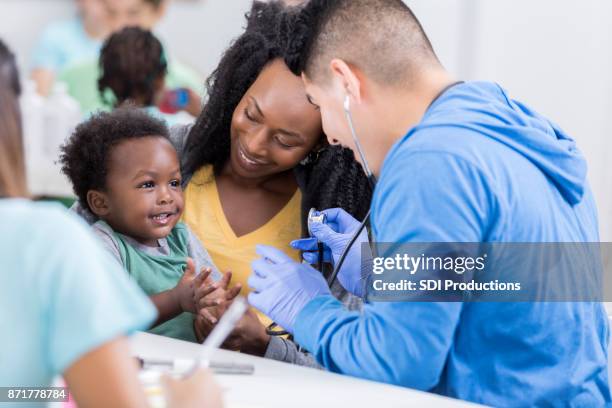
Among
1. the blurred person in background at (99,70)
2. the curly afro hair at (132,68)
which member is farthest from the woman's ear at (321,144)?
the blurred person in background at (99,70)

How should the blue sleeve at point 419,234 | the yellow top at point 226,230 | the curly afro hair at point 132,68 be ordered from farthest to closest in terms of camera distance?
the curly afro hair at point 132,68 < the yellow top at point 226,230 < the blue sleeve at point 419,234

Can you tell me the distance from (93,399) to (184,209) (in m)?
1.09

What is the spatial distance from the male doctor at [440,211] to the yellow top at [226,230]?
13.2 inches

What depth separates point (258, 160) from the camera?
183 cm

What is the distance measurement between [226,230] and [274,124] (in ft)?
0.86

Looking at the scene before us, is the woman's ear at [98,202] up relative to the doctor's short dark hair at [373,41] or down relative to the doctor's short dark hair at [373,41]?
down

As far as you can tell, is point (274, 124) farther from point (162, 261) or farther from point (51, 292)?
point (51, 292)

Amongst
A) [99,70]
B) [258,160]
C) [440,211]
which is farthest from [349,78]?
[99,70]

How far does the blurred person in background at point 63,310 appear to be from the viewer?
802 millimetres

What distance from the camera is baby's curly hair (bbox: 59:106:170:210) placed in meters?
1.76

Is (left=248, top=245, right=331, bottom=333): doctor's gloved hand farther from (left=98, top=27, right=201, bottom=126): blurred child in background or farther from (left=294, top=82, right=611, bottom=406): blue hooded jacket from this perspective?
(left=98, top=27, right=201, bottom=126): blurred child in background

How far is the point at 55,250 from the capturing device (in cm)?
80

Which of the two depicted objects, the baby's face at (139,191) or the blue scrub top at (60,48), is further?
the blue scrub top at (60,48)

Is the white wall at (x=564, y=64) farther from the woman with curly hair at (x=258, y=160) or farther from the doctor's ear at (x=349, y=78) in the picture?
the doctor's ear at (x=349, y=78)
